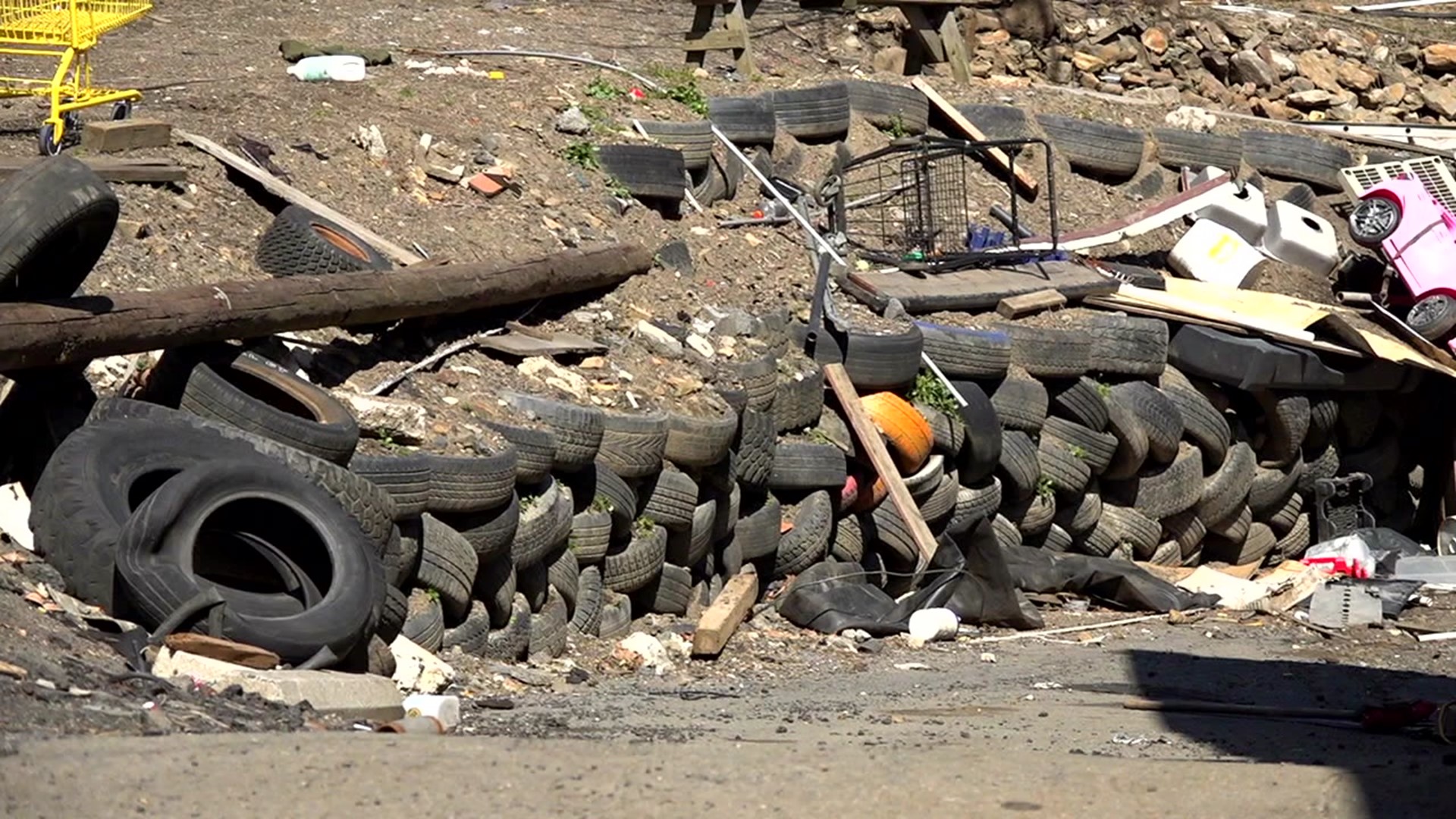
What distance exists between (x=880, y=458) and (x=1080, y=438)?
174cm

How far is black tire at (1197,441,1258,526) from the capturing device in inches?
489

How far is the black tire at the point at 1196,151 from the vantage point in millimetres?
14336

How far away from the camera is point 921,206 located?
12.7m

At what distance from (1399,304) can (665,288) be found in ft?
15.6

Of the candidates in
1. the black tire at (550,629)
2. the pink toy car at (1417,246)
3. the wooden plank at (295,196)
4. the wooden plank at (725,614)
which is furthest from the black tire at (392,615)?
the pink toy car at (1417,246)

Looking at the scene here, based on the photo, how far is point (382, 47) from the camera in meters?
13.9

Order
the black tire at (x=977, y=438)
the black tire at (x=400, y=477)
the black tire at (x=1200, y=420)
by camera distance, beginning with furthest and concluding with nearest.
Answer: the black tire at (x=1200, y=420) → the black tire at (x=977, y=438) → the black tire at (x=400, y=477)

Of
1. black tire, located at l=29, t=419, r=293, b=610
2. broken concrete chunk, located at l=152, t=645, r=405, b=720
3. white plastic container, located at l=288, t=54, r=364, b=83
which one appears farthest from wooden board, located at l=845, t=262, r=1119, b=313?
broken concrete chunk, located at l=152, t=645, r=405, b=720

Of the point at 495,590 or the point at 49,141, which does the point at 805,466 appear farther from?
the point at 49,141

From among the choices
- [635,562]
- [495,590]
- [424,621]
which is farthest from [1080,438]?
[424,621]

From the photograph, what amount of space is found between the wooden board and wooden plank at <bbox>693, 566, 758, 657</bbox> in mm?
2288

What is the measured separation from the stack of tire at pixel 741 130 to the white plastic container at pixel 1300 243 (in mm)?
2247

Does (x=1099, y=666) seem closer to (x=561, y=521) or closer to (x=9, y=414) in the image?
(x=561, y=521)

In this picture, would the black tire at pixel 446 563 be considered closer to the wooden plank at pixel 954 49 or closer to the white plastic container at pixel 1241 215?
the white plastic container at pixel 1241 215
